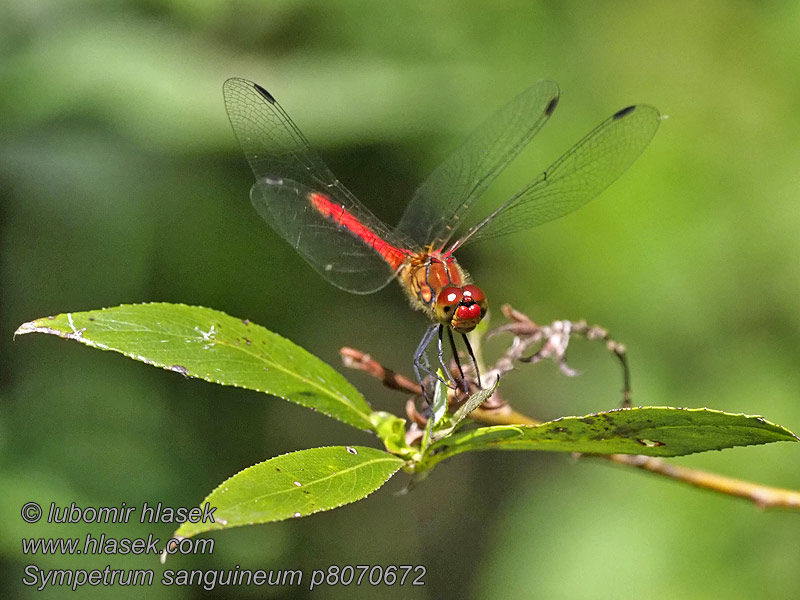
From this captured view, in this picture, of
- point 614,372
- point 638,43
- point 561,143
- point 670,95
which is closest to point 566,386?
point 614,372

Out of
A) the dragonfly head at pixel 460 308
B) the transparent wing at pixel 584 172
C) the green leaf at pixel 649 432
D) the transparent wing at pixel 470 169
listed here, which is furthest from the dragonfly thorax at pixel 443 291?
the green leaf at pixel 649 432

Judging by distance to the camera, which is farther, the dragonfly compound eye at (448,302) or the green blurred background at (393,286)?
the green blurred background at (393,286)

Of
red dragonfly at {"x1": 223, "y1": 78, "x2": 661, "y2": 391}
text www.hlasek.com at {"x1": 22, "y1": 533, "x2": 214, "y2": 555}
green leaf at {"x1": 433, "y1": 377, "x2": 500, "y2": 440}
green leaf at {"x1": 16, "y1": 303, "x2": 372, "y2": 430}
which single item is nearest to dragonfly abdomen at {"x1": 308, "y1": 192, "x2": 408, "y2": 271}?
red dragonfly at {"x1": 223, "y1": 78, "x2": 661, "y2": 391}

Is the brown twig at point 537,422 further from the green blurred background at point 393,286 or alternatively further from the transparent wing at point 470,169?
the green blurred background at point 393,286
